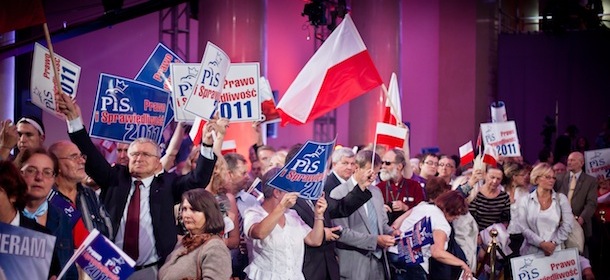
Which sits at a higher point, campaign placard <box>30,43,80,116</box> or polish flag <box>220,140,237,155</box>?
campaign placard <box>30,43,80,116</box>

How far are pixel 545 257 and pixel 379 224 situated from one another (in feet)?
7.61

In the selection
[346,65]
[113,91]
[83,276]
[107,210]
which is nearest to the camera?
[83,276]

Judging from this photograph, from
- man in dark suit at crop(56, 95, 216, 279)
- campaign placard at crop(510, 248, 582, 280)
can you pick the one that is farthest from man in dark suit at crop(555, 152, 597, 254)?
man in dark suit at crop(56, 95, 216, 279)

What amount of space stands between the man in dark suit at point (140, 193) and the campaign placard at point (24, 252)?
1.59 m

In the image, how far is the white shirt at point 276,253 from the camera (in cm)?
700

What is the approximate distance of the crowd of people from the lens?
5.78 m

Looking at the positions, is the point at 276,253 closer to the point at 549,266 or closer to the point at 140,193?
the point at 140,193

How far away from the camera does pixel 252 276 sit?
23.1ft

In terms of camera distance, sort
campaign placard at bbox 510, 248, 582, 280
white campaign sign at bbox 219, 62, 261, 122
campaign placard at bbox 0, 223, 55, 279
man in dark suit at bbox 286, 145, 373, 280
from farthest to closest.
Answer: campaign placard at bbox 510, 248, 582, 280
white campaign sign at bbox 219, 62, 261, 122
man in dark suit at bbox 286, 145, 373, 280
campaign placard at bbox 0, 223, 55, 279

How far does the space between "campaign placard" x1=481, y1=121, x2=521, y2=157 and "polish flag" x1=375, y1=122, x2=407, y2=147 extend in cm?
218

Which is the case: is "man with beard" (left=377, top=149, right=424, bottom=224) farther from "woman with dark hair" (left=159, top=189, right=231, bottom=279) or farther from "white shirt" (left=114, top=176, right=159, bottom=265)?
"woman with dark hair" (left=159, top=189, right=231, bottom=279)

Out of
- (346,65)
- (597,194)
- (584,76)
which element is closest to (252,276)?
(346,65)

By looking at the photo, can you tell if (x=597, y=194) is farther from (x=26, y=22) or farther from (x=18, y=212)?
(x=18, y=212)

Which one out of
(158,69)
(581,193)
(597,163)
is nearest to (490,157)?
(581,193)
